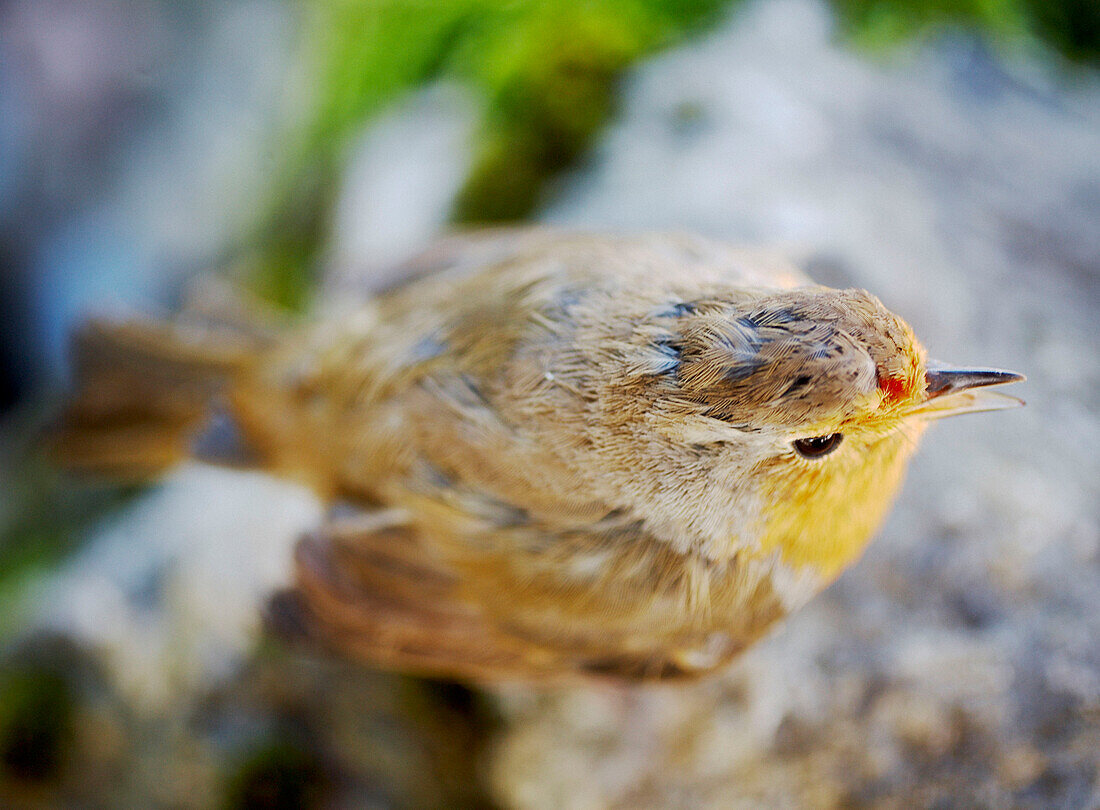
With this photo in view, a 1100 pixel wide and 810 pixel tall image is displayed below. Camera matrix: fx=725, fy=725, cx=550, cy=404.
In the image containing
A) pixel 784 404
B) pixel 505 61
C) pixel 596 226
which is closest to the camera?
pixel 784 404

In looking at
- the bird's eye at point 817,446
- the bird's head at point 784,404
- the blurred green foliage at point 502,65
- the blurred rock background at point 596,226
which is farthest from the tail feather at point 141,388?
the bird's eye at point 817,446

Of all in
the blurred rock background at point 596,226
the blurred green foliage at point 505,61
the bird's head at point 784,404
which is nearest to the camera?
the bird's head at point 784,404

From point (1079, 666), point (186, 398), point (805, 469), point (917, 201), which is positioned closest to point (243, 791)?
point (186, 398)


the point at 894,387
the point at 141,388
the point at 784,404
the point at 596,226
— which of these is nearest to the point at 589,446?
the point at 784,404

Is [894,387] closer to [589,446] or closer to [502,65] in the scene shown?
[589,446]

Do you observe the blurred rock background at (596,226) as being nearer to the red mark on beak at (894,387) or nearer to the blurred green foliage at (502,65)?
the blurred green foliage at (502,65)

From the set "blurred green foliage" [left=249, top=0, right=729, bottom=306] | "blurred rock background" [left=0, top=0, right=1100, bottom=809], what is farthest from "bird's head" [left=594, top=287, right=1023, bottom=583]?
"blurred green foliage" [left=249, top=0, right=729, bottom=306]

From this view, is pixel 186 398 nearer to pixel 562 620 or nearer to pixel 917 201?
pixel 562 620
